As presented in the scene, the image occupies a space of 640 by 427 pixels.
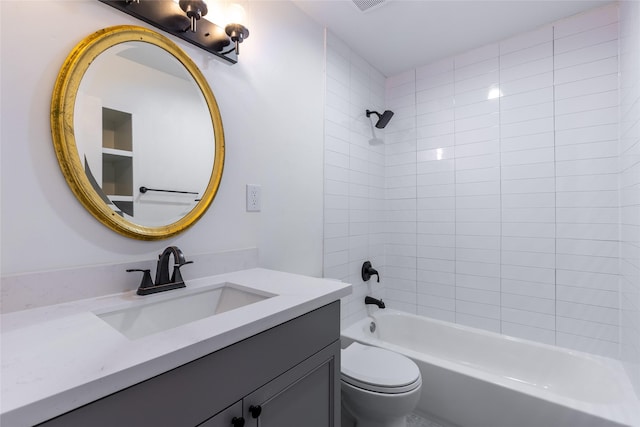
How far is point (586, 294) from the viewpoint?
179cm

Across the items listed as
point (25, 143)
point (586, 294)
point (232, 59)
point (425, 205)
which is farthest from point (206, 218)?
point (586, 294)

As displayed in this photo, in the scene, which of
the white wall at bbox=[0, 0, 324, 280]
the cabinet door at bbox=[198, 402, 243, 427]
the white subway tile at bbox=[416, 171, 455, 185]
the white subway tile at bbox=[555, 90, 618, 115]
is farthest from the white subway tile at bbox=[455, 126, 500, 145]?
the cabinet door at bbox=[198, 402, 243, 427]

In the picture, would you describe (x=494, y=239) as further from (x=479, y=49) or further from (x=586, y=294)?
(x=479, y=49)

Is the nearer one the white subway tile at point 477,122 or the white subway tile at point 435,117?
the white subway tile at point 477,122

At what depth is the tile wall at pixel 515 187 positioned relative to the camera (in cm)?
176

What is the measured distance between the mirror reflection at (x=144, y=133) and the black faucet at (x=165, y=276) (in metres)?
0.15

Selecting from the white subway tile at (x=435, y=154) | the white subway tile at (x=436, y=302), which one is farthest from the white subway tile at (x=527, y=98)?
the white subway tile at (x=436, y=302)

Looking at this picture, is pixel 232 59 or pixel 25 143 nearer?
pixel 25 143

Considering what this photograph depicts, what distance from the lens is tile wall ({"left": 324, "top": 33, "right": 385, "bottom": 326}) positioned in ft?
6.50

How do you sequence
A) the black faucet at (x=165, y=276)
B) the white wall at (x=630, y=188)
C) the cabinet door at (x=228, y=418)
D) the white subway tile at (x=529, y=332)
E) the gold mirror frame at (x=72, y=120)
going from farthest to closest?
the white subway tile at (x=529, y=332), the white wall at (x=630, y=188), the black faucet at (x=165, y=276), the gold mirror frame at (x=72, y=120), the cabinet door at (x=228, y=418)

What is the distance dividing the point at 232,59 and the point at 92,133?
675 millimetres

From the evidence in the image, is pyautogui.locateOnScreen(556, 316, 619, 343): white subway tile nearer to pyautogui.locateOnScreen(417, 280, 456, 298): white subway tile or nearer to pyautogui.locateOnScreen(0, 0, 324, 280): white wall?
pyautogui.locateOnScreen(417, 280, 456, 298): white subway tile

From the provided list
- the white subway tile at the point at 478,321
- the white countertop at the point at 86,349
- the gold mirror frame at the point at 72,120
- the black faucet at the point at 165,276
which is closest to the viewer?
the white countertop at the point at 86,349

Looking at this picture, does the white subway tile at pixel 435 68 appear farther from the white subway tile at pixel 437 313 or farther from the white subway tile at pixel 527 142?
the white subway tile at pixel 437 313
